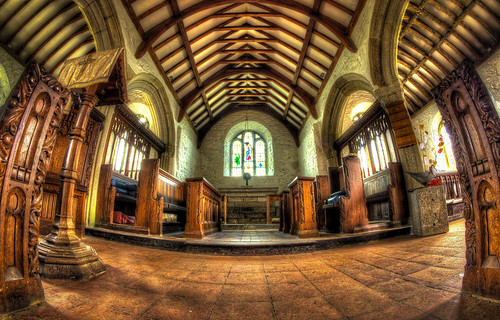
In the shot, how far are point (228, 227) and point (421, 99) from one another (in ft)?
26.3

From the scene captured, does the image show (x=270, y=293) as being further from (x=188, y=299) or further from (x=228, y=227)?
(x=228, y=227)

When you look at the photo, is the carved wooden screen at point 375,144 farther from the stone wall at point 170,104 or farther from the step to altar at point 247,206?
the stone wall at point 170,104

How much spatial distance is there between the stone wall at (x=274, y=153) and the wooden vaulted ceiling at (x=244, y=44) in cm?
146

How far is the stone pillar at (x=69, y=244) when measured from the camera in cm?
138

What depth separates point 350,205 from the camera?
3.57 m

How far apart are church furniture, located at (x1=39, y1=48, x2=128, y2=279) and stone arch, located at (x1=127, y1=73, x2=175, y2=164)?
3.98m

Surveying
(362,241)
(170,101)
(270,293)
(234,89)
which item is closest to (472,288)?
(270,293)

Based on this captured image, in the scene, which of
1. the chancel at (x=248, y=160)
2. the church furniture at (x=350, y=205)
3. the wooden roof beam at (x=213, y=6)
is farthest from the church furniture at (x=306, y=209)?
the wooden roof beam at (x=213, y=6)

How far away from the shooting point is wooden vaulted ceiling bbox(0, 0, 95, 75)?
377 cm

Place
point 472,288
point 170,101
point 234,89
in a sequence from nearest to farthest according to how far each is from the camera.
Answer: point 472,288
point 170,101
point 234,89

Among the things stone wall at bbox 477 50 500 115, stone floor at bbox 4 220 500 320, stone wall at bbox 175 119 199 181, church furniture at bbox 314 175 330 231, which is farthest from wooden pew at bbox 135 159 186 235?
stone wall at bbox 477 50 500 115

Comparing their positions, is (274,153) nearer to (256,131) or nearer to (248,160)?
(248,160)

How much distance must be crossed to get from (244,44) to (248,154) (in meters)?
5.22

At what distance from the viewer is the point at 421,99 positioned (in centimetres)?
753
